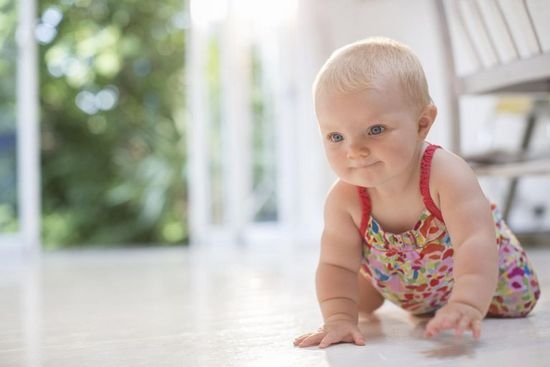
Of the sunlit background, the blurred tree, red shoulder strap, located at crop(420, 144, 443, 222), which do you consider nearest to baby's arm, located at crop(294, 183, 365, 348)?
red shoulder strap, located at crop(420, 144, 443, 222)

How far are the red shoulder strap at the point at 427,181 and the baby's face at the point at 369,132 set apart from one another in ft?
0.17

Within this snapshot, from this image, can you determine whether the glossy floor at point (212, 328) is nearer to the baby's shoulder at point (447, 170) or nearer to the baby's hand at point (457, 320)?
the baby's hand at point (457, 320)

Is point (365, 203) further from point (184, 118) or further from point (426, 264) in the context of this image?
point (184, 118)

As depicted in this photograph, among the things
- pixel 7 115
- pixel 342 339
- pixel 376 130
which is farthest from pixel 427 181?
pixel 7 115

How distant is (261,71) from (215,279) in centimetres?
221

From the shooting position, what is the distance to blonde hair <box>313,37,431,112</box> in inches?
35.3

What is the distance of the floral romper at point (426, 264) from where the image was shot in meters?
1.03

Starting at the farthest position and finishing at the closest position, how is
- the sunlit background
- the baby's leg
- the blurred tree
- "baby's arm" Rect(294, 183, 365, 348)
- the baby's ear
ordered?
the blurred tree, the sunlit background, the baby's leg, "baby's arm" Rect(294, 183, 365, 348), the baby's ear

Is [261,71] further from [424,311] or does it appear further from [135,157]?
[424,311]

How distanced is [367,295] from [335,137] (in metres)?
0.40

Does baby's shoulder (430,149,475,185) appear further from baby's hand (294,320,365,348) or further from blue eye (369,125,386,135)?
baby's hand (294,320,365,348)

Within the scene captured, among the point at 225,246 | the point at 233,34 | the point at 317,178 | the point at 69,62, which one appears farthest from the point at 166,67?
the point at 317,178

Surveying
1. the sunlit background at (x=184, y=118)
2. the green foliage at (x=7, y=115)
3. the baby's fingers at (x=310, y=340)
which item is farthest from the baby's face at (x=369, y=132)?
the green foliage at (x=7, y=115)

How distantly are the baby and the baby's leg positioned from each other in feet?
0.21
